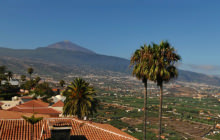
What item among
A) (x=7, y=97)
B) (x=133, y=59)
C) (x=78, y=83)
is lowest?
(x=7, y=97)

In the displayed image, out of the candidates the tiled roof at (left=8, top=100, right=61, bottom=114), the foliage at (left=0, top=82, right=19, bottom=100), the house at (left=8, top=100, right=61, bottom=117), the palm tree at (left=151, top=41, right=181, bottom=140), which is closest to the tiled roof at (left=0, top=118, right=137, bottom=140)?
the palm tree at (left=151, top=41, right=181, bottom=140)

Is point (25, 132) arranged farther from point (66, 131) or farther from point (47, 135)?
point (66, 131)

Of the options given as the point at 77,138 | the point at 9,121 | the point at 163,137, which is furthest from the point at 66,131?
the point at 163,137

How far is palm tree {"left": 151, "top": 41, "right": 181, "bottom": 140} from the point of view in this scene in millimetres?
22344

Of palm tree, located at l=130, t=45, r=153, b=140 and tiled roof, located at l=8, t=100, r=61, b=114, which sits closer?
palm tree, located at l=130, t=45, r=153, b=140

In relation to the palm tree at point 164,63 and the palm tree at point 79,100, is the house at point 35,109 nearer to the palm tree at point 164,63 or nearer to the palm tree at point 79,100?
the palm tree at point 79,100

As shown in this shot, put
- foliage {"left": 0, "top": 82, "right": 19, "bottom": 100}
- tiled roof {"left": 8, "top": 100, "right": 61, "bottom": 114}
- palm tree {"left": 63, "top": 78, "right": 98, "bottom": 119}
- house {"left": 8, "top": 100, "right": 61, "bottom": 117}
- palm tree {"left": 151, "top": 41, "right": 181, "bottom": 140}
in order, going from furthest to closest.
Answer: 1. foliage {"left": 0, "top": 82, "right": 19, "bottom": 100}
2. tiled roof {"left": 8, "top": 100, "right": 61, "bottom": 114}
3. house {"left": 8, "top": 100, "right": 61, "bottom": 117}
4. palm tree {"left": 63, "top": 78, "right": 98, "bottom": 119}
5. palm tree {"left": 151, "top": 41, "right": 181, "bottom": 140}

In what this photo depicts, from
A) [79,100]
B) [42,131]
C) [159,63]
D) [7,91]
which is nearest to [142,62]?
[159,63]

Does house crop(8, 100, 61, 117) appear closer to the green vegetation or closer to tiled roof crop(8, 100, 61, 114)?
tiled roof crop(8, 100, 61, 114)

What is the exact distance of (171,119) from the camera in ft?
444

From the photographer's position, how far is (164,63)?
22.5 m

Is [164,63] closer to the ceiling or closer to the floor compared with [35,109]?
closer to the ceiling

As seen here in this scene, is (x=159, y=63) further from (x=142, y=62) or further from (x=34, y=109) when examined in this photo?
(x=34, y=109)

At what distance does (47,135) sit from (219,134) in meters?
102
